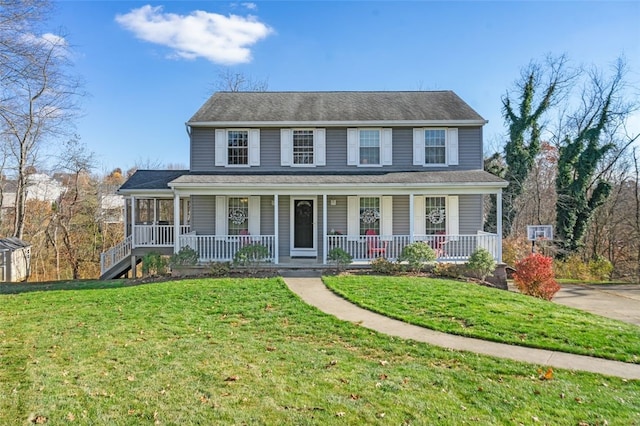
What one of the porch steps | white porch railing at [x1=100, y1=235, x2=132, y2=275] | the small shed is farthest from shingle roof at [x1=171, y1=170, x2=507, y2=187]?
the small shed

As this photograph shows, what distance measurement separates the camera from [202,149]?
50.8ft

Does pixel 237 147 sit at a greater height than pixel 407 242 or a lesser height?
greater

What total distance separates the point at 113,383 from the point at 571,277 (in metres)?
21.5

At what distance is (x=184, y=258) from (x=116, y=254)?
442 cm

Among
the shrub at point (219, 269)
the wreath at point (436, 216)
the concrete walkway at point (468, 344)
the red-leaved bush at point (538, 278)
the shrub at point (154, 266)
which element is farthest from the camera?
the wreath at point (436, 216)

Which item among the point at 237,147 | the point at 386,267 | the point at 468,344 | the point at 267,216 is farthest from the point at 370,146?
the point at 468,344

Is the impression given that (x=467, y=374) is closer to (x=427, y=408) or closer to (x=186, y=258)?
(x=427, y=408)

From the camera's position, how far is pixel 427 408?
406 centimetres

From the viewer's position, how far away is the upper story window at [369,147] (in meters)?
15.3

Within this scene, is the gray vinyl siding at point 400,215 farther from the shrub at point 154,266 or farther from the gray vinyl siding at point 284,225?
the shrub at point 154,266

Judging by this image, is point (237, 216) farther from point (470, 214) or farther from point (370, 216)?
point (470, 214)

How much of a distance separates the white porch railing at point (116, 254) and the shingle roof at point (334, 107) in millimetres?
5705

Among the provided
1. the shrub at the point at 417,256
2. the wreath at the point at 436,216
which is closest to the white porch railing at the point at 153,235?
the shrub at the point at 417,256

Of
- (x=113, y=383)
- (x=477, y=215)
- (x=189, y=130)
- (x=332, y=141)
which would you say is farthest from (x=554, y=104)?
(x=113, y=383)
